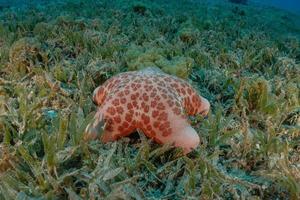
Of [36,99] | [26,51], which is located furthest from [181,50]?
[36,99]

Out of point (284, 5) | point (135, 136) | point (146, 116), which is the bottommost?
point (284, 5)

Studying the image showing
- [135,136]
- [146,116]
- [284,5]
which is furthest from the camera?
[284,5]

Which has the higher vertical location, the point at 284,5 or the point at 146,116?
the point at 146,116

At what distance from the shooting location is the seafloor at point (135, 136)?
2615 millimetres

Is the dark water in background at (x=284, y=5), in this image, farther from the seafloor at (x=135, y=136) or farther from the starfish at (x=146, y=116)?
the starfish at (x=146, y=116)

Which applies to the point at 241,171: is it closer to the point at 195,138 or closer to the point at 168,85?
the point at 195,138

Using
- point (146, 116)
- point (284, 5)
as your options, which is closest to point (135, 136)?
point (146, 116)

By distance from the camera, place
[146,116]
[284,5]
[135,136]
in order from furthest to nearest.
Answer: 1. [284,5]
2. [135,136]
3. [146,116]

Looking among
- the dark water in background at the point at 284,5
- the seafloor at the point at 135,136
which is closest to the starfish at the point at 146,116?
the seafloor at the point at 135,136

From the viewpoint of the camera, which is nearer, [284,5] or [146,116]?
[146,116]

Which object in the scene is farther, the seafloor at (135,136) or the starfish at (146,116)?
the starfish at (146,116)

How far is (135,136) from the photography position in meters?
3.26

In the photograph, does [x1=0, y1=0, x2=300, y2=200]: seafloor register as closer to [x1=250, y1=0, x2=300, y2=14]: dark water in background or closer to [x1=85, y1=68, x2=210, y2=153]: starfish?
[x1=85, y1=68, x2=210, y2=153]: starfish

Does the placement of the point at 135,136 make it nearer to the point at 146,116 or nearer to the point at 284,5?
the point at 146,116
